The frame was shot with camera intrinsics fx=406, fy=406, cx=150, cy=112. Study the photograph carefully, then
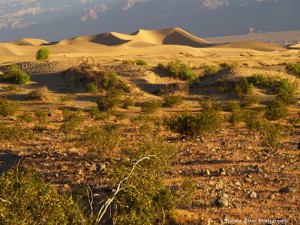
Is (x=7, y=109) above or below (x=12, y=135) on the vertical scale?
above

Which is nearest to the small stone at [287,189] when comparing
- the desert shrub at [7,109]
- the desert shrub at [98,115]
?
the desert shrub at [98,115]

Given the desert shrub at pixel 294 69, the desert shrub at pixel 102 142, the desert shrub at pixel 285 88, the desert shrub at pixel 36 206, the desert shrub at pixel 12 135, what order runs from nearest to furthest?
the desert shrub at pixel 36 206 < the desert shrub at pixel 102 142 < the desert shrub at pixel 12 135 < the desert shrub at pixel 285 88 < the desert shrub at pixel 294 69

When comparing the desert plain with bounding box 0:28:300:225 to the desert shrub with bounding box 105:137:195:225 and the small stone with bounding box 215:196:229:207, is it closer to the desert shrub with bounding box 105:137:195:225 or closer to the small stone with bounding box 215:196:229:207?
the small stone with bounding box 215:196:229:207

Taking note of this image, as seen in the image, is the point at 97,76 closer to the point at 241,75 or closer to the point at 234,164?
the point at 241,75

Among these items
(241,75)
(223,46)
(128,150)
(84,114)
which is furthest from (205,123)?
(223,46)

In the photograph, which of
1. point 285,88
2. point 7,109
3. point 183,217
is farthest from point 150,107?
point 183,217

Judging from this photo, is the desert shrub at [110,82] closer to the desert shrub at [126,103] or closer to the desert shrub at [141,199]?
the desert shrub at [126,103]

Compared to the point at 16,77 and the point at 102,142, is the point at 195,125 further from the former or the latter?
the point at 16,77

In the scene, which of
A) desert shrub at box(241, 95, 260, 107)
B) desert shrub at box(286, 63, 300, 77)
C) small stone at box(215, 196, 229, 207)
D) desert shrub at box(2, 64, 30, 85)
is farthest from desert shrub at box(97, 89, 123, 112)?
desert shrub at box(286, 63, 300, 77)

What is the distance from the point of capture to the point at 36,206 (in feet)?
20.0

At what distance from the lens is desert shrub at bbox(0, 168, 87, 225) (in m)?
5.73

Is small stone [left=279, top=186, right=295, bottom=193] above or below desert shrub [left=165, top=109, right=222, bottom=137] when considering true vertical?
below

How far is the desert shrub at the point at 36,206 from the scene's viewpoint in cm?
573

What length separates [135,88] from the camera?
2742cm
